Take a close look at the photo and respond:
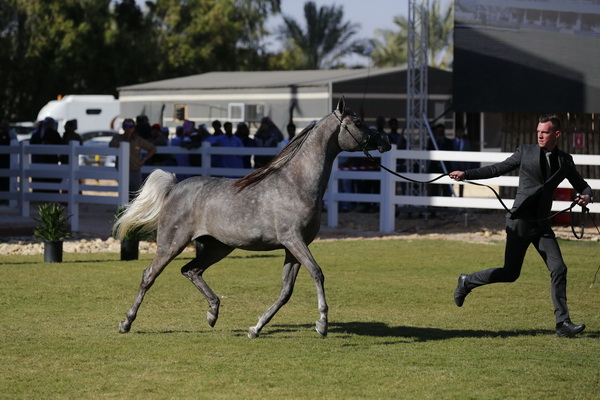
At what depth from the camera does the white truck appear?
44719 mm

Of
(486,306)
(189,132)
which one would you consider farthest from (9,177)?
(486,306)

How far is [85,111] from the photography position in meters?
45.4

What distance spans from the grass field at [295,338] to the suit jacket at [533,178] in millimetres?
1144

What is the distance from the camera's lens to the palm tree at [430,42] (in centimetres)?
6350

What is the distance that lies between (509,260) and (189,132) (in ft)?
58.8

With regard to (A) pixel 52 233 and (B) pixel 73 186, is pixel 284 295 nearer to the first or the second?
(A) pixel 52 233

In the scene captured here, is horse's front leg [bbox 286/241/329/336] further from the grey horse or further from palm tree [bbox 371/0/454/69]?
palm tree [bbox 371/0/454/69]

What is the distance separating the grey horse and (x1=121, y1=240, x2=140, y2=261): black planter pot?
20.0 ft

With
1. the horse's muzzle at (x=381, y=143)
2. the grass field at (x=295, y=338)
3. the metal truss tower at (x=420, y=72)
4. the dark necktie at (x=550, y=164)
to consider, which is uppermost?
the metal truss tower at (x=420, y=72)

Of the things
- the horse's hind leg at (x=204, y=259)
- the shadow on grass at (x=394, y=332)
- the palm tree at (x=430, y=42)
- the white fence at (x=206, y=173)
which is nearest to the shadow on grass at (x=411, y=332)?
the shadow on grass at (x=394, y=332)

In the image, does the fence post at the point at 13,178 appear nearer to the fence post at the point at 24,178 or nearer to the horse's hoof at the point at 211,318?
the fence post at the point at 24,178

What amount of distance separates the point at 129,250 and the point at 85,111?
98.7 ft

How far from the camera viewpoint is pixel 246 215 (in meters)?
9.78

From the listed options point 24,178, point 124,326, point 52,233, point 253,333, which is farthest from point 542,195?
point 24,178
